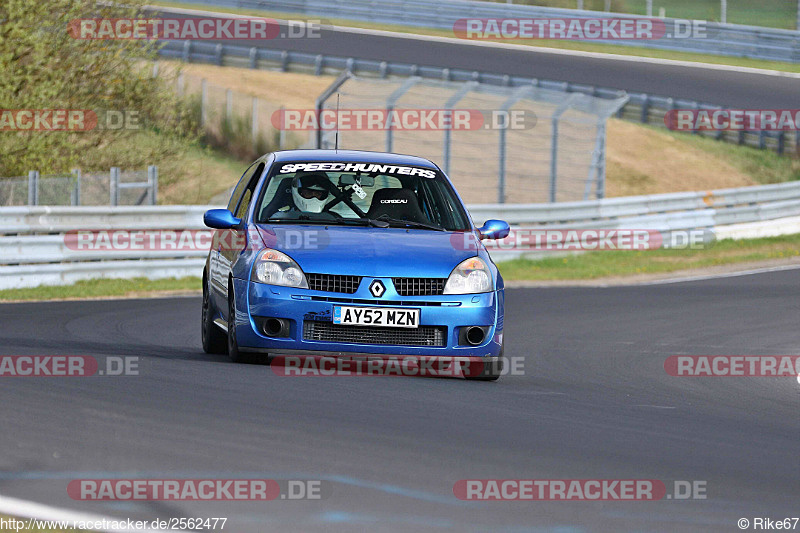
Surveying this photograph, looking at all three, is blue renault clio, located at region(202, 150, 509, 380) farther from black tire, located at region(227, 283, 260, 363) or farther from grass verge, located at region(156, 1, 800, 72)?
grass verge, located at region(156, 1, 800, 72)

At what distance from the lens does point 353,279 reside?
352 inches

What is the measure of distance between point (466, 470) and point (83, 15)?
1838 centimetres

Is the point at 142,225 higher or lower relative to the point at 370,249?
lower

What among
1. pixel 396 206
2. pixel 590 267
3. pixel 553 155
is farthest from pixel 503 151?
pixel 396 206

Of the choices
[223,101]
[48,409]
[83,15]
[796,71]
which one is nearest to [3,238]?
[83,15]

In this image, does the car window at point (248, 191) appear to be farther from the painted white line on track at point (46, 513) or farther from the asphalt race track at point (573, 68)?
the asphalt race track at point (573, 68)

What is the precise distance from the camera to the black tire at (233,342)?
30.6 feet

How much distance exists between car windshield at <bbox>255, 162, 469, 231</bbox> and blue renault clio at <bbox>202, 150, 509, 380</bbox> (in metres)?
0.01

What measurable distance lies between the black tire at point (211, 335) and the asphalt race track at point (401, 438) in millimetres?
361

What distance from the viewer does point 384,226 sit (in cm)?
971

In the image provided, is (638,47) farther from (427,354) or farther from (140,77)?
(427,354)

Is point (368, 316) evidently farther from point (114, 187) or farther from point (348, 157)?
point (114, 187)

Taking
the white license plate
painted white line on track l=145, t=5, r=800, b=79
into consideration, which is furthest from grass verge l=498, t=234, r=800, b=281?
painted white line on track l=145, t=5, r=800, b=79

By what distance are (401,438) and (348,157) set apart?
13.5 ft
